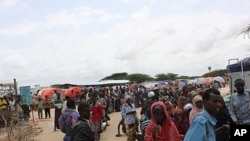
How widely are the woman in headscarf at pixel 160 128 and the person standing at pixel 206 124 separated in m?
1.15

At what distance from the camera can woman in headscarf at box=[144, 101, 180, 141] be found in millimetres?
4715

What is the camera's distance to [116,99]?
28000 mm

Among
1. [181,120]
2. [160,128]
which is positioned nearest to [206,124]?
[160,128]

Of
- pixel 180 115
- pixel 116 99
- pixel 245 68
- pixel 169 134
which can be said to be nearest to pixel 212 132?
pixel 169 134

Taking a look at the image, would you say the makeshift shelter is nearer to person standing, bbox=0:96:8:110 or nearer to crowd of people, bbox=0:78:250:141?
crowd of people, bbox=0:78:250:141

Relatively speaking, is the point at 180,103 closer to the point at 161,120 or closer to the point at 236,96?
the point at 236,96

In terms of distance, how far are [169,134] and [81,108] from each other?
4.04 feet

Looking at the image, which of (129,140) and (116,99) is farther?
(116,99)

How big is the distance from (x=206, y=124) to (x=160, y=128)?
1.44m

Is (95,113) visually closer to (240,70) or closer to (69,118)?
(69,118)

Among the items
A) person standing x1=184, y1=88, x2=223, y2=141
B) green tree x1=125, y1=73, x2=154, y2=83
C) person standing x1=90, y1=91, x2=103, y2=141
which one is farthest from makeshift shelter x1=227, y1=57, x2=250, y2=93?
green tree x1=125, y1=73, x2=154, y2=83

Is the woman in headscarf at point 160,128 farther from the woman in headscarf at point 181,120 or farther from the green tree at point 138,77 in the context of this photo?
the green tree at point 138,77

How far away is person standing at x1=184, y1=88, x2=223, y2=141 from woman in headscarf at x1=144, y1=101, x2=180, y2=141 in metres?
1.15

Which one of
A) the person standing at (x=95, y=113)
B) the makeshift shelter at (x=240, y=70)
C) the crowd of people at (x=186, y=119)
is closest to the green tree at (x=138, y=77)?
the makeshift shelter at (x=240, y=70)
